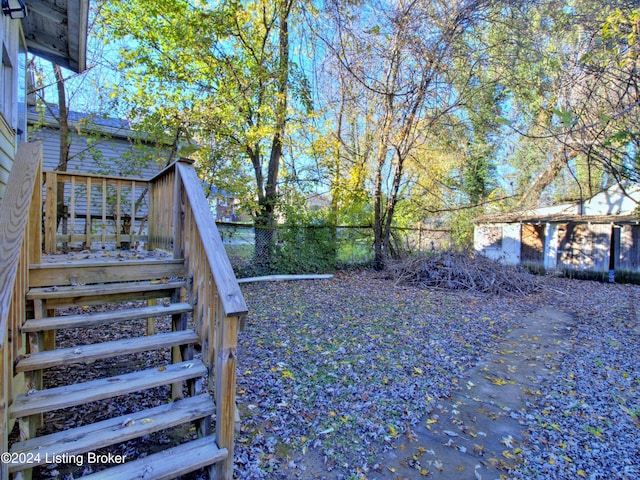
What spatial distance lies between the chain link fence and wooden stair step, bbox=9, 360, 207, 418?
5.66 m

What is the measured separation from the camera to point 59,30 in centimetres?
483

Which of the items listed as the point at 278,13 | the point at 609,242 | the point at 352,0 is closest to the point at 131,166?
the point at 278,13

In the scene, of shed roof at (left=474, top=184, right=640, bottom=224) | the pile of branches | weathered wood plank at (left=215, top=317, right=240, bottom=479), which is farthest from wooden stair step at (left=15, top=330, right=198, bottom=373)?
shed roof at (left=474, top=184, right=640, bottom=224)

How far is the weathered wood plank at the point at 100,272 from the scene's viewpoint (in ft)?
7.89

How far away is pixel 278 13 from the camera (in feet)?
A: 26.2

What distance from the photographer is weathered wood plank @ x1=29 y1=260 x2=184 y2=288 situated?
2.41 meters

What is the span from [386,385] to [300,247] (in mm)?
5988

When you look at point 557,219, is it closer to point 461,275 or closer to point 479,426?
point 461,275

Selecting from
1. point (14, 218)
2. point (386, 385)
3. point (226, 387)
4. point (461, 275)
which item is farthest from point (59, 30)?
point (461, 275)

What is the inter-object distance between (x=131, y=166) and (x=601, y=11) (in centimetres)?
824

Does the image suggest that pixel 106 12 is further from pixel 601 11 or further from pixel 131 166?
pixel 601 11

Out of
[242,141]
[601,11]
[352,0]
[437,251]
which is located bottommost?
[437,251]

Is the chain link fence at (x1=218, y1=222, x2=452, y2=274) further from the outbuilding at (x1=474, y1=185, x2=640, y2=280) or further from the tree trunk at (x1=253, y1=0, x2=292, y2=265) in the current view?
the outbuilding at (x1=474, y1=185, x2=640, y2=280)

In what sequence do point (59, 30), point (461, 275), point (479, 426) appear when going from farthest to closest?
point (461, 275), point (59, 30), point (479, 426)
